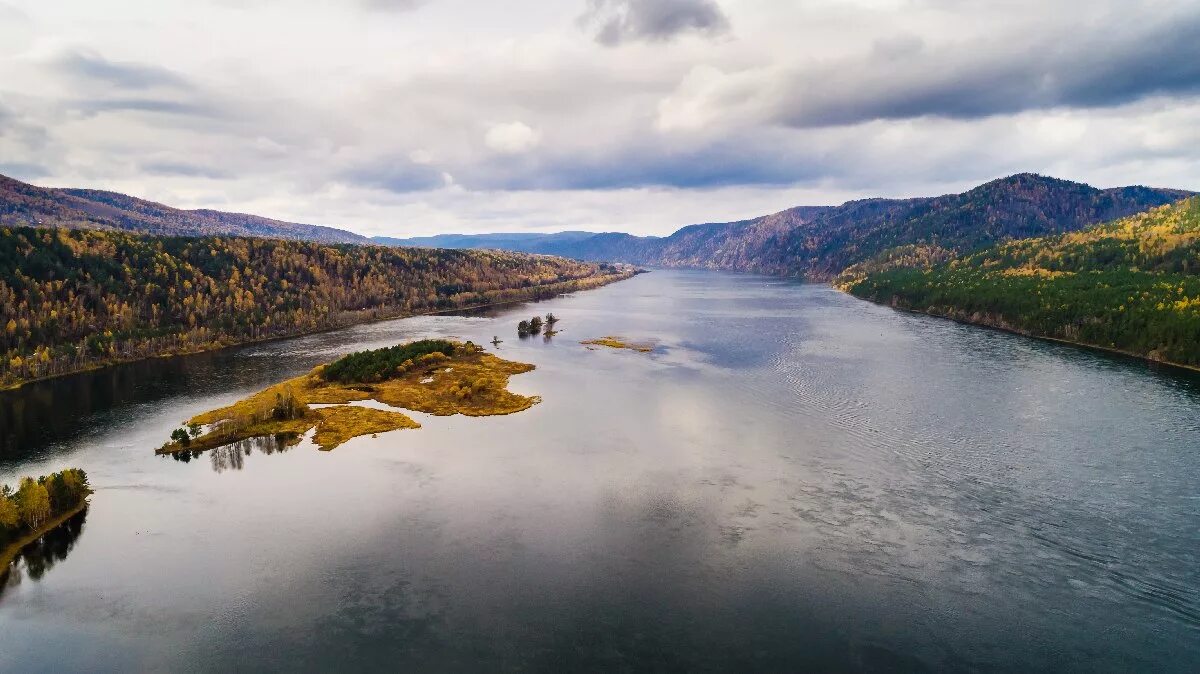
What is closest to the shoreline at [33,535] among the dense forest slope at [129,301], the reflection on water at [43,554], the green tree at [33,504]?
the reflection on water at [43,554]

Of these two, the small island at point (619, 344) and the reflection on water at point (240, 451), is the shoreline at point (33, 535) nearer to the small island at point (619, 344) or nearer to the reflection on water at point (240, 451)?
the reflection on water at point (240, 451)

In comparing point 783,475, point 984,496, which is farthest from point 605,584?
point 984,496

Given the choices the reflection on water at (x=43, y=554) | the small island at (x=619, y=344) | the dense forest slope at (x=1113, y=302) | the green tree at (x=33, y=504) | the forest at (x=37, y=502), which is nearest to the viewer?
the reflection on water at (x=43, y=554)

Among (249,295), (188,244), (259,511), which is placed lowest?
Answer: (259,511)

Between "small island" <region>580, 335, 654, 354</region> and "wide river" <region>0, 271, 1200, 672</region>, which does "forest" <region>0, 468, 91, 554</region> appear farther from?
"small island" <region>580, 335, 654, 354</region>

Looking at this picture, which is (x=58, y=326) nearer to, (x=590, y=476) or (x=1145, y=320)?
(x=590, y=476)

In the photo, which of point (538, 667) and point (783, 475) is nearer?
point (538, 667)

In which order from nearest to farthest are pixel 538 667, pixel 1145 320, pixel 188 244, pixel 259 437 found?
pixel 538 667, pixel 259 437, pixel 1145 320, pixel 188 244
